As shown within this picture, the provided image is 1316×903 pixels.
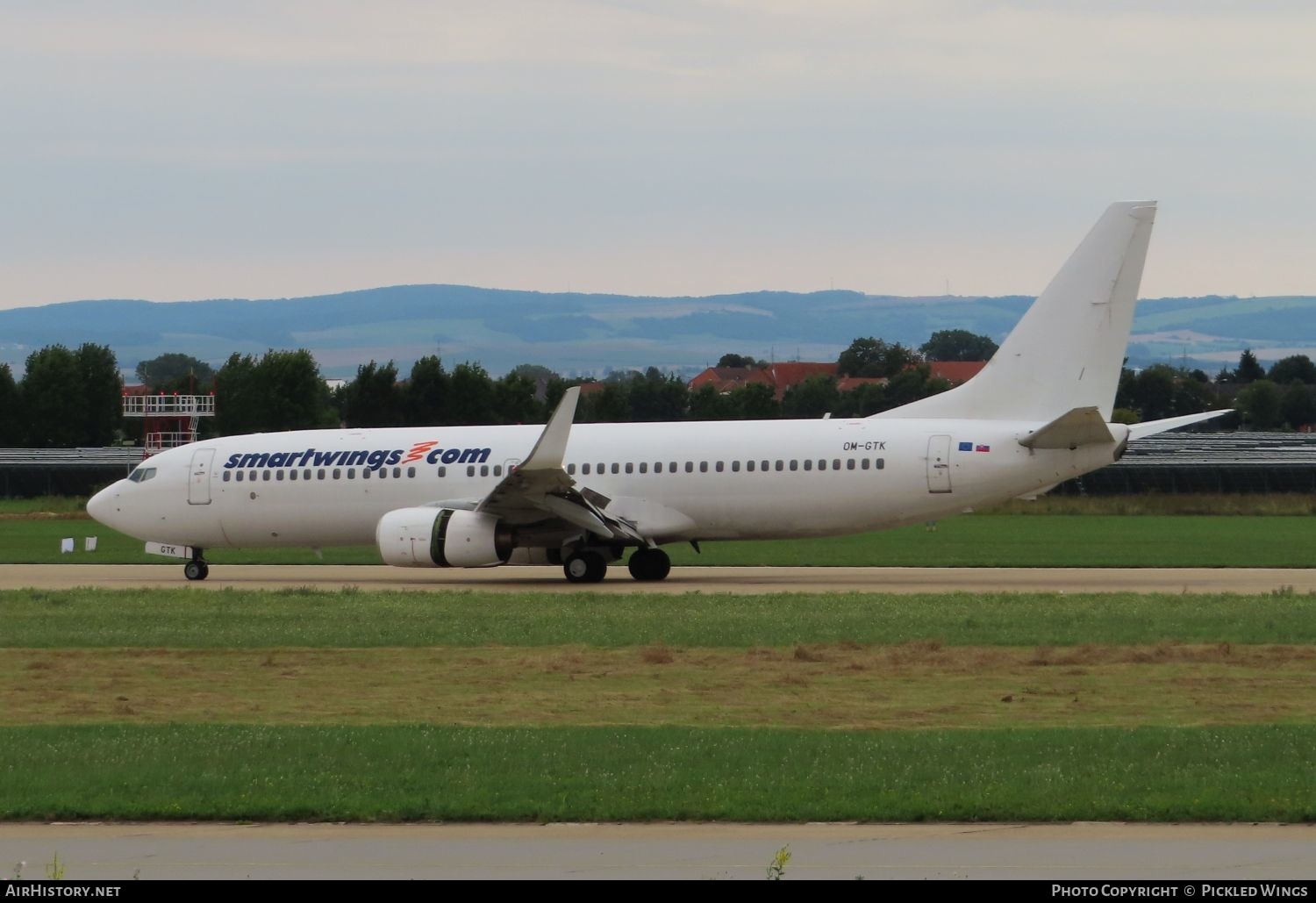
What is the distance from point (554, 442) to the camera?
32219mm

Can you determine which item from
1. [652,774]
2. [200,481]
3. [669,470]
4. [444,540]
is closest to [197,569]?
[200,481]

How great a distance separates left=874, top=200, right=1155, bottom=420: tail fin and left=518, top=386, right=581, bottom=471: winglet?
7.35 m

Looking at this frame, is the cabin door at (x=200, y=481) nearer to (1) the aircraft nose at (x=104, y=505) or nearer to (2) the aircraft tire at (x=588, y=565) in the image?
(1) the aircraft nose at (x=104, y=505)

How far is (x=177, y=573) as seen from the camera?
3941 centimetres

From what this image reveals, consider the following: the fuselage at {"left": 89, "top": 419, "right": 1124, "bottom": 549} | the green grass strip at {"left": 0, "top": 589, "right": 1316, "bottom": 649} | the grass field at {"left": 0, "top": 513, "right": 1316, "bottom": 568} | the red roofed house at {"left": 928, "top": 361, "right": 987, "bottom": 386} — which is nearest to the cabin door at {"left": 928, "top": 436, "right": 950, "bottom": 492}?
the fuselage at {"left": 89, "top": 419, "right": 1124, "bottom": 549}

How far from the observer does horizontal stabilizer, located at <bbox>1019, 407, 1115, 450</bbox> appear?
30312 mm

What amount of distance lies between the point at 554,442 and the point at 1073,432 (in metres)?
9.02

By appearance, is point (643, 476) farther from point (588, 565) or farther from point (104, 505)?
point (104, 505)

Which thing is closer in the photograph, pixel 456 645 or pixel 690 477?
pixel 456 645

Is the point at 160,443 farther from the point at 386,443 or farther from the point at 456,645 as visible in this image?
the point at 456,645

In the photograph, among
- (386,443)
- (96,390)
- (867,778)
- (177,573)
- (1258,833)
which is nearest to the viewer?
(1258,833)

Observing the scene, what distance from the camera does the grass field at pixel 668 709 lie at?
39.6ft
